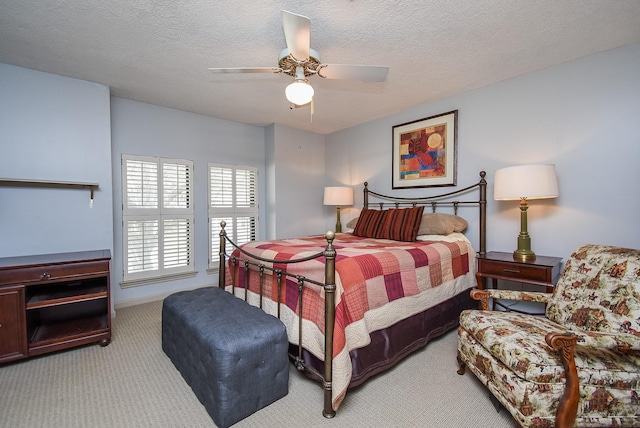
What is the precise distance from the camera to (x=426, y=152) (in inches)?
144

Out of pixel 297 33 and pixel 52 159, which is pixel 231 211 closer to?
pixel 52 159

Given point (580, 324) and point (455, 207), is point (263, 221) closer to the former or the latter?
point (455, 207)

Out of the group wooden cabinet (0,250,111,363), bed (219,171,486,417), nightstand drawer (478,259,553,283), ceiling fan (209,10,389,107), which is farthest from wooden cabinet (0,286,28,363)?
nightstand drawer (478,259,553,283)

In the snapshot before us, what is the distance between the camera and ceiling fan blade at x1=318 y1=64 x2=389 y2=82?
203 centimetres

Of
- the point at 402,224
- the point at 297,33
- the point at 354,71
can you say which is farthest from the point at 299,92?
the point at 402,224

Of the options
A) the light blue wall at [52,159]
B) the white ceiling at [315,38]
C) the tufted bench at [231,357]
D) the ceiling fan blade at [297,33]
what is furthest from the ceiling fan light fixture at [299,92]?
the light blue wall at [52,159]

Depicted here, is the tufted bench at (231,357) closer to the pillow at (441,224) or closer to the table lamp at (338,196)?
the pillow at (441,224)

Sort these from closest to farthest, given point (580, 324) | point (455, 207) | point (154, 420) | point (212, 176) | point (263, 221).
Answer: point (154, 420), point (580, 324), point (455, 207), point (212, 176), point (263, 221)

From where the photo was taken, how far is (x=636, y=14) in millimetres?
1935

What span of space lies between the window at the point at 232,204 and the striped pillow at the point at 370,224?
185 centimetres

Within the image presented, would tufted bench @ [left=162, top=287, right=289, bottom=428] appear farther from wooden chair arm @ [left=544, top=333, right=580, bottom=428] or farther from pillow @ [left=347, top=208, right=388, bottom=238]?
pillow @ [left=347, top=208, right=388, bottom=238]

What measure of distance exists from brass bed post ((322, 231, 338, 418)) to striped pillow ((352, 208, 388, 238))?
1.84m

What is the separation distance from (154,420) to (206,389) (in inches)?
12.8

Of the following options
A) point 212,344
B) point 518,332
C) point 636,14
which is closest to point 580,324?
point 518,332
